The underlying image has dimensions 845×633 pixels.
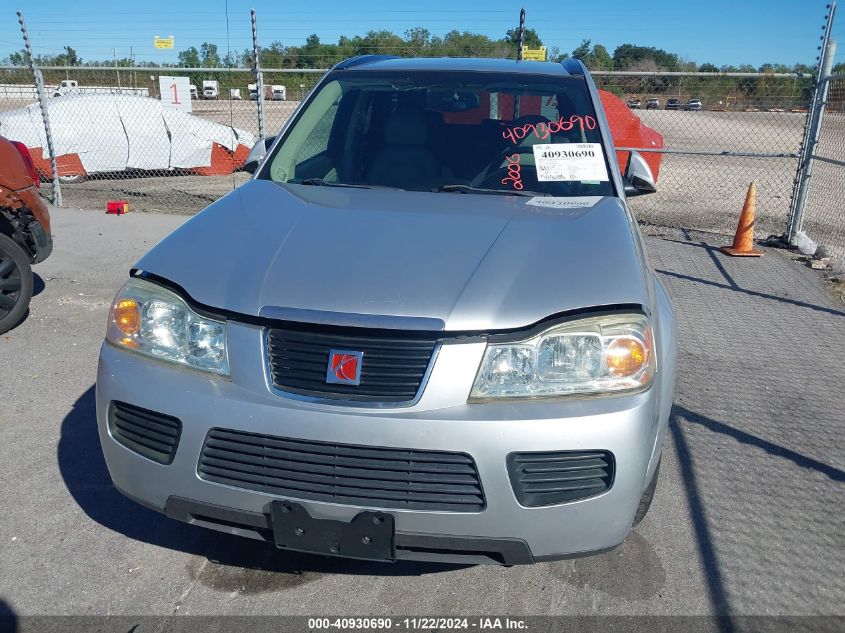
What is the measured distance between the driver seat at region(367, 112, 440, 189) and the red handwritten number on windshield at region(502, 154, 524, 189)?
1.15ft

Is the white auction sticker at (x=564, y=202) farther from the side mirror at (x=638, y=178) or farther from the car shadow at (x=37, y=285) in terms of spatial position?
the car shadow at (x=37, y=285)

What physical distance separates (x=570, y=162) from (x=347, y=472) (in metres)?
2.08

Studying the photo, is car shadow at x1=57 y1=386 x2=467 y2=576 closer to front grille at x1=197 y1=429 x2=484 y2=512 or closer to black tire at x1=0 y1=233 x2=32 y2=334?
front grille at x1=197 y1=429 x2=484 y2=512

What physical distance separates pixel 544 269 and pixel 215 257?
116cm

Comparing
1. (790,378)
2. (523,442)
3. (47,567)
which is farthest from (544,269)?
(790,378)

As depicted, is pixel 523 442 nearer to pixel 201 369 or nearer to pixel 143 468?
pixel 201 369

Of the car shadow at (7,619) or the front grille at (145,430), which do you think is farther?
the car shadow at (7,619)

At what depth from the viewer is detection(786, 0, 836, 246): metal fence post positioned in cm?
821

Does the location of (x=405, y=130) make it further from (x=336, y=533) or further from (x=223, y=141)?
(x=223, y=141)

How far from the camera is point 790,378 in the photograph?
492cm

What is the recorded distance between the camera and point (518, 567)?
9.66 feet

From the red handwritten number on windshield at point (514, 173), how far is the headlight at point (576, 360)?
Result: 1.40m

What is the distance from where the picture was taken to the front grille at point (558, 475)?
2.17 metres

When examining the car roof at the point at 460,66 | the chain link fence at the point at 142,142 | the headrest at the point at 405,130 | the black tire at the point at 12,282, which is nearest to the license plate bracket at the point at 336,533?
the headrest at the point at 405,130
